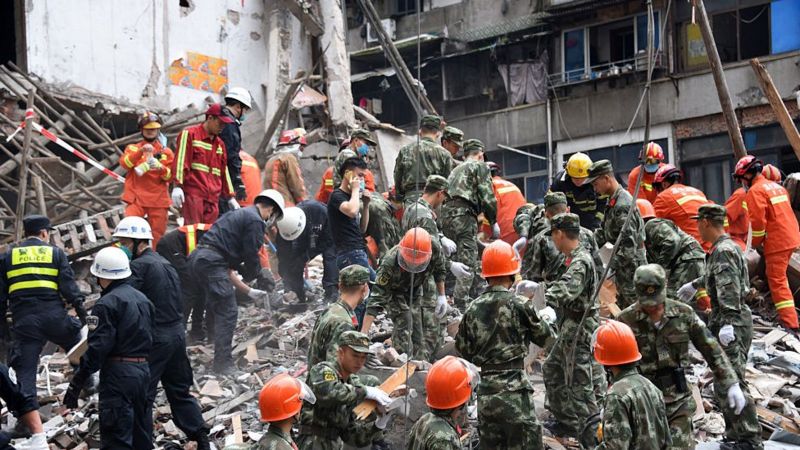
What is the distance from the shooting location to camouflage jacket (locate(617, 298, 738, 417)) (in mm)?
7027

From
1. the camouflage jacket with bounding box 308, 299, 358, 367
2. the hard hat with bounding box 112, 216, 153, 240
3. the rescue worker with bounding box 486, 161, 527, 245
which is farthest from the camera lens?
the rescue worker with bounding box 486, 161, 527, 245

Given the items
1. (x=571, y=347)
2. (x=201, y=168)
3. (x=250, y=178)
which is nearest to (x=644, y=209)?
(x=571, y=347)

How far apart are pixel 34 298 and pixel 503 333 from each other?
4.86 metres

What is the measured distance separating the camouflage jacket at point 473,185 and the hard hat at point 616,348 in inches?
170

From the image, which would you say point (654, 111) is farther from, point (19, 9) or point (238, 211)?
point (238, 211)

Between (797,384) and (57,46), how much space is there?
1190cm

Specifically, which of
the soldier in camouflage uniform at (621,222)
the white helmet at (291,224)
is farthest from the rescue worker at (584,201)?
the white helmet at (291,224)

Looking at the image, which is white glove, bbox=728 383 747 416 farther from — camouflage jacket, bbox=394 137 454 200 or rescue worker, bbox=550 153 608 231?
camouflage jacket, bbox=394 137 454 200

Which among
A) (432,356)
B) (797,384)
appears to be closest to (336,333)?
(432,356)

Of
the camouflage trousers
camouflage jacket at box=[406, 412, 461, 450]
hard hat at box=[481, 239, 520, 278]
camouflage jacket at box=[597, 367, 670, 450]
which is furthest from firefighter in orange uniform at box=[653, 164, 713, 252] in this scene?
camouflage jacket at box=[406, 412, 461, 450]

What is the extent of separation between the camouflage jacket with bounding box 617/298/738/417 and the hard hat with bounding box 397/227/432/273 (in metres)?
2.03

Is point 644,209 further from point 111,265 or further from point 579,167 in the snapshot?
point 111,265

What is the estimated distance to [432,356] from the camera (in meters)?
9.05

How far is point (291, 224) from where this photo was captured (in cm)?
1098
